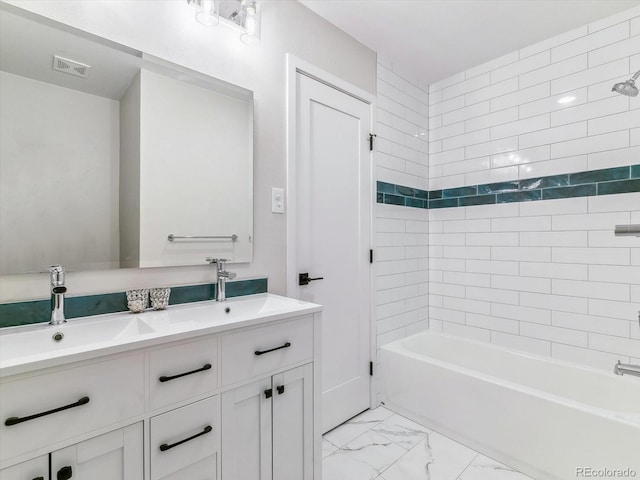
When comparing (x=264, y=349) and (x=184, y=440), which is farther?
(x=264, y=349)

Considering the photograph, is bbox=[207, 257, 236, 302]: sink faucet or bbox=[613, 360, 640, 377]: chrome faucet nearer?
bbox=[613, 360, 640, 377]: chrome faucet

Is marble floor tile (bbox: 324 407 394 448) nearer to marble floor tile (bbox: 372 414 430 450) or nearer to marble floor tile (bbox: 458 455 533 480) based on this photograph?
marble floor tile (bbox: 372 414 430 450)

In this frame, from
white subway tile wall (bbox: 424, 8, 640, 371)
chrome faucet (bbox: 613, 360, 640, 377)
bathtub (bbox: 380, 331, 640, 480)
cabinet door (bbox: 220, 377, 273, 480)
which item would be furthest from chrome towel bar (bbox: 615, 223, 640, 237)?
cabinet door (bbox: 220, 377, 273, 480)

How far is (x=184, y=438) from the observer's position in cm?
104

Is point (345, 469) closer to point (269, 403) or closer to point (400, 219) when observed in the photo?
point (269, 403)

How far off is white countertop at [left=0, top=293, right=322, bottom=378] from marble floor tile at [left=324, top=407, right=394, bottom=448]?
1.12 meters

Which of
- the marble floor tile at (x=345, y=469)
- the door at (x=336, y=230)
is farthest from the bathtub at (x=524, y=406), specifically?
the marble floor tile at (x=345, y=469)

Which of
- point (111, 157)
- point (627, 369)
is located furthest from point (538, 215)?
point (111, 157)

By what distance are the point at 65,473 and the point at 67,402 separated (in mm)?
174

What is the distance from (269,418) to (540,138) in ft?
8.17

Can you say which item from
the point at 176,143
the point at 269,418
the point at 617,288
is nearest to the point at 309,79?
the point at 176,143

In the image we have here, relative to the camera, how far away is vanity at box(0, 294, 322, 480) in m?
0.82

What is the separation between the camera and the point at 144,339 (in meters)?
0.96

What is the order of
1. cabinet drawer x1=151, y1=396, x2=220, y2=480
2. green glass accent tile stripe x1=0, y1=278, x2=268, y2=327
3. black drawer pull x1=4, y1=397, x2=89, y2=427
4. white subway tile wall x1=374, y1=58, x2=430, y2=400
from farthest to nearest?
white subway tile wall x1=374, y1=58, x2=430, y2=400
green glass accent tile stripe x1=0, y1=278, x2=268, y2=327
cabinet drawer x1=151, y1=396, x2=220, y2=480
black drawer pull x1=4, y1=397, x2=89, y2=427
